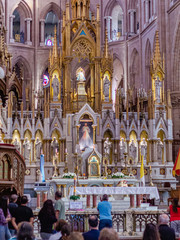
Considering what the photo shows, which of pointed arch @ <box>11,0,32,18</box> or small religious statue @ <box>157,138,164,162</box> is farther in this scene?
pointed arch @ <box>11,0,32,18</box>

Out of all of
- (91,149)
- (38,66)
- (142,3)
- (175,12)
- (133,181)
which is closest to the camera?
(133,181)

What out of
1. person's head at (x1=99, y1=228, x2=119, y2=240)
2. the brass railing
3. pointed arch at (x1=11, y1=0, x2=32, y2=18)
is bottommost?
the brass railing

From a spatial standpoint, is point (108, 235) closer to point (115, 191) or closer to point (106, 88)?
point (115, 191)

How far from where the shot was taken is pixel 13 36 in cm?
4106

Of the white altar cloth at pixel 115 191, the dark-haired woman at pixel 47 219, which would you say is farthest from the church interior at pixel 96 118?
the dark-haired woman at pixel 47 219

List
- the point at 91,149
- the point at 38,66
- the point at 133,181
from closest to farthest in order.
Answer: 1. the point at 133,181
2. the point at 91,149
3. the point at 38,66

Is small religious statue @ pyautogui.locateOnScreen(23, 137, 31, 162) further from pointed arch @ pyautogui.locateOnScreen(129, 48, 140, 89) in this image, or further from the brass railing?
the brass railing

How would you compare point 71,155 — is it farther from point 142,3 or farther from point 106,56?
point 142,3

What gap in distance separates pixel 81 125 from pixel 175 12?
9.70 metres

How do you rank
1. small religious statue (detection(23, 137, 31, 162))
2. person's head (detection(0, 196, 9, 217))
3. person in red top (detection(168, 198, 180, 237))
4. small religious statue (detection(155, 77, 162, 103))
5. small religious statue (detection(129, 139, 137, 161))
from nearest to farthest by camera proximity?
person's head (detection(0, 196, 9, 217)) → person in red top (detection(168, 198, 180, 237)) → small religious statue (detection(23, 137, 31, 162)) → small religious statue (detection(129, 139, 137, 161)) → small religious statue (detection(155, 77, 162, 103))

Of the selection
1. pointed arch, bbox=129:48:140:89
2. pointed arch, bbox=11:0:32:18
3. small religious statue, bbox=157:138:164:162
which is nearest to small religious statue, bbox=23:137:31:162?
small religious statue, bbox=157:138:164:162

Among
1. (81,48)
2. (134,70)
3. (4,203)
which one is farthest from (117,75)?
(4,203)

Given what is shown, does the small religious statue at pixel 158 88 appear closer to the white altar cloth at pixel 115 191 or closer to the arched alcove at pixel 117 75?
the arched alcove at pixel 117 75

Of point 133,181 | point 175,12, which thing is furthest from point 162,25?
point 133,181
